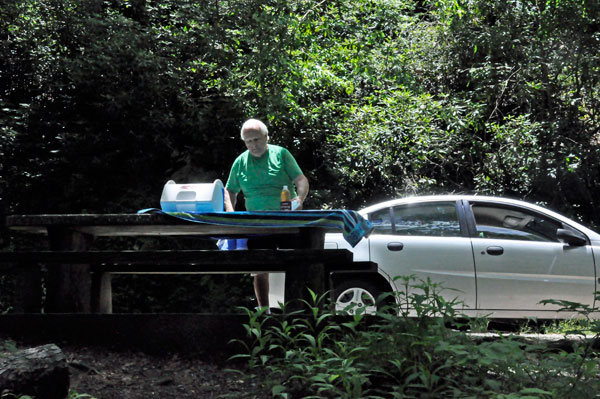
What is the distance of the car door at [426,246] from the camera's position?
9.65 metres

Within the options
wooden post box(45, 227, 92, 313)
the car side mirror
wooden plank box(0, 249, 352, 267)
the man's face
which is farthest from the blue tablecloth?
the car side mirror

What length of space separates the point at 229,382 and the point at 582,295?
5583 mm

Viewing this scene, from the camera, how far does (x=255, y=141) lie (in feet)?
24.1

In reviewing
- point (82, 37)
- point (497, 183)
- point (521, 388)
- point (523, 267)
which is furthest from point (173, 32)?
point (521, 388)

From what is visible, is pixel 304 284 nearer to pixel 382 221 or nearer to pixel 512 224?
pixel 382 221

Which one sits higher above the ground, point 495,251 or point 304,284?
point 495,251

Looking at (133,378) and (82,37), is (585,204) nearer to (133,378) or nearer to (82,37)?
(82,37)

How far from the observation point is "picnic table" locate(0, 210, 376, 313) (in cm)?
627

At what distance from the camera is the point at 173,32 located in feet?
46.3

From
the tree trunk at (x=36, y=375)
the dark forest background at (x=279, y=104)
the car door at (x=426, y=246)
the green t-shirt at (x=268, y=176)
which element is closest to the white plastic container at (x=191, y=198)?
the green t-shirt at (x=268, y=176)

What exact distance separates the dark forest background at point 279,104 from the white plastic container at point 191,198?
5.83m

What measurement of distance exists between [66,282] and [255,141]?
1959 mm

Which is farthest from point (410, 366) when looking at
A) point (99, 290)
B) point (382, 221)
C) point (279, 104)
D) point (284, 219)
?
point (279, 104)

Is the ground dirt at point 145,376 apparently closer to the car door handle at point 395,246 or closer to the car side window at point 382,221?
the car door handle at point 395,246
